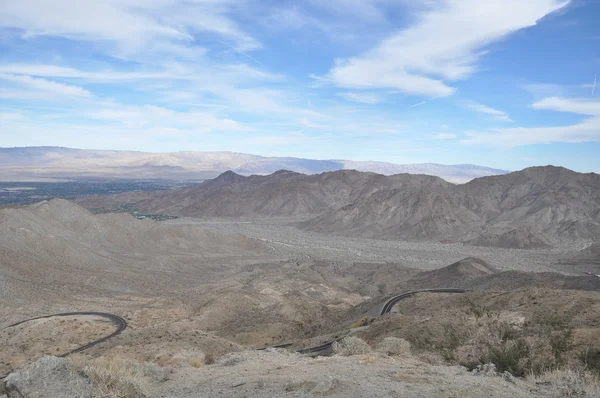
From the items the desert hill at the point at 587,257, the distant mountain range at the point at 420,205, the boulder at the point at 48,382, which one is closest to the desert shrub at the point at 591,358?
the boulder at the point at 48,382

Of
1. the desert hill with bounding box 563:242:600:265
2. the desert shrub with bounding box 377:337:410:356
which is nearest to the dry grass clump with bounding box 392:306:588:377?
the desert shrub with bounding box 377:337:410:356

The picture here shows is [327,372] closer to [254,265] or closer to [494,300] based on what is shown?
[494,300]

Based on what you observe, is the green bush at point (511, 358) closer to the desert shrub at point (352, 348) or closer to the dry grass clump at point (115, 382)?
the desert shrub at point (352, 348)

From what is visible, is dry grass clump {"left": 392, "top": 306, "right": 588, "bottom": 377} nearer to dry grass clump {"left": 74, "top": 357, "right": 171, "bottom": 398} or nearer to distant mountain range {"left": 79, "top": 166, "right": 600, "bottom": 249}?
Result: dry grass clump {"left": 74, "top": 357, "right": 171, "bottom": 398}

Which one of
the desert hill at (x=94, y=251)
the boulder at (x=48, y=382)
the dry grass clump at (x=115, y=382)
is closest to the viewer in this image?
the boulder at (x=48, y=382)

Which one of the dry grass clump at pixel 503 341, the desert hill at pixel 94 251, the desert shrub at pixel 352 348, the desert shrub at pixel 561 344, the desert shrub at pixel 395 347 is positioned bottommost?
the desert hill at pixel 94 251
